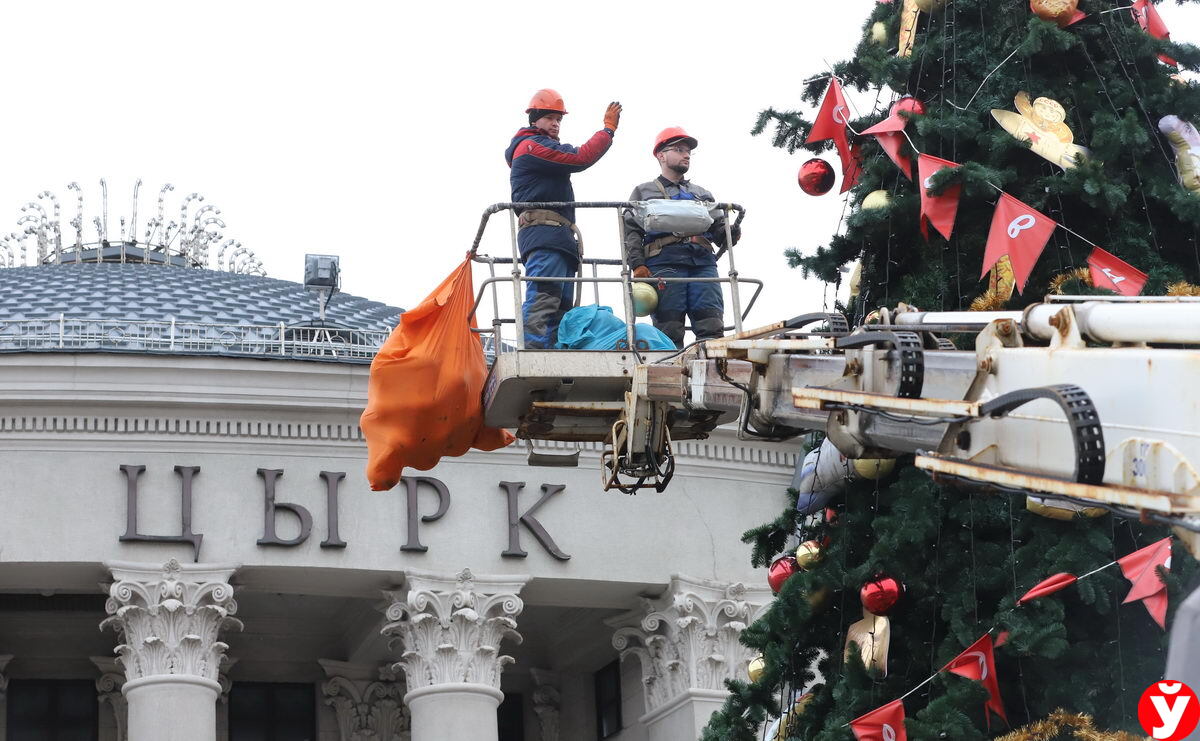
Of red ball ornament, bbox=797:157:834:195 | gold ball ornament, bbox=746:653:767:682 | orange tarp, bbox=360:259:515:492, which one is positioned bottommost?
gold ball ornament, bbox=746:653:767:682

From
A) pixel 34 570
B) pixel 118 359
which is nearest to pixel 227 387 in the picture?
pixel 118 359

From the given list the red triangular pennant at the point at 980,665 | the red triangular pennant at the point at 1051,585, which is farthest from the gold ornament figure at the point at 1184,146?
the red triangular pennant at the point at 980,665

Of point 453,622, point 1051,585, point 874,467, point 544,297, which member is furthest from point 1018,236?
point 453,622

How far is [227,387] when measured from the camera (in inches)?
1027

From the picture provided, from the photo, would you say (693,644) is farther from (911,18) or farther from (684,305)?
(911,18)

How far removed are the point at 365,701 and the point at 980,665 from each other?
17.5 meters

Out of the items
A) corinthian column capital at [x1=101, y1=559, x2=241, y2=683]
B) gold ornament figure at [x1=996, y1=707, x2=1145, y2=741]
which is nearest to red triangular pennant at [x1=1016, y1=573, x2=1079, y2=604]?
gold ornament figure at [x1=996, y1=707, x2=1145, y2=741]

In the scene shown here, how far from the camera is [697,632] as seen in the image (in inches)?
1054

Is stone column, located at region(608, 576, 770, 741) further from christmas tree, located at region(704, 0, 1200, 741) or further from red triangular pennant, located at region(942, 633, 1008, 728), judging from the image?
red triangular pennant, located at region(942, 633, 1008, 728)

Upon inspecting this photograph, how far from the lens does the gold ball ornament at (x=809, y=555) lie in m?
14.9

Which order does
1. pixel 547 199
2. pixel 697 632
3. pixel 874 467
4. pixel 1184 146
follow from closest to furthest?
pixel 874 467 → pixel 1184 146 → pixel 547 199 → pixel 697 632

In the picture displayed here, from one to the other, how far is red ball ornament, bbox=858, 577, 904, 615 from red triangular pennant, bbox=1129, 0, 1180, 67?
16.1 feet

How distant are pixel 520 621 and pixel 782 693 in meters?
14.8

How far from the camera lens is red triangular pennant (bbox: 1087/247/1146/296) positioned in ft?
47.4
